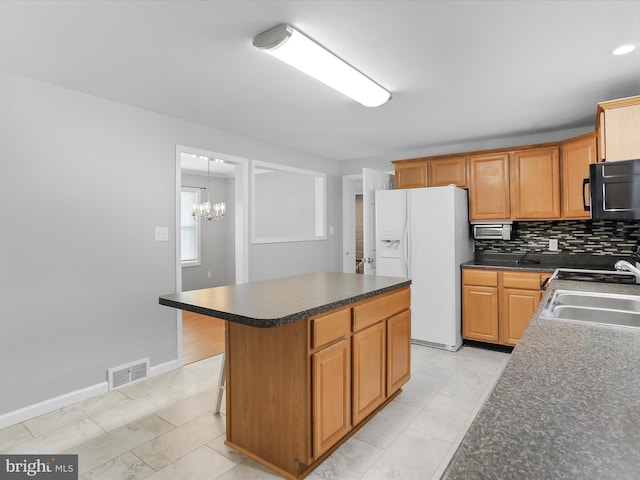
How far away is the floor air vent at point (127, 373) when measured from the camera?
2.83 m

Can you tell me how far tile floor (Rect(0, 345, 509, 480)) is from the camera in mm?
1879

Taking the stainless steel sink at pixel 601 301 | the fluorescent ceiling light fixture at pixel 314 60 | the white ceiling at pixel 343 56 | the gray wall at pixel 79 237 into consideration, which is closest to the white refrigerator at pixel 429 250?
the white ceiling at pixel 343 56

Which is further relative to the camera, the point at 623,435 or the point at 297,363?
the point at 297,363

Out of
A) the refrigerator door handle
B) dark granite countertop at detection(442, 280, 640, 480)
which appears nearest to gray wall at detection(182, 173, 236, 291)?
the refrigerator door handle

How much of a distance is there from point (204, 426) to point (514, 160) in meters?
3.73

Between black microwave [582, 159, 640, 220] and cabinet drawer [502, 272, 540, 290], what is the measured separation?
148 cm

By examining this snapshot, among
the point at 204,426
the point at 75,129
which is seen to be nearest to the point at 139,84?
the point at 75,129

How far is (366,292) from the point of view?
2178mm

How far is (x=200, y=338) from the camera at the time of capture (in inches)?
166

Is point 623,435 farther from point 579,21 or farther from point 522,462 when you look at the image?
point 579,21

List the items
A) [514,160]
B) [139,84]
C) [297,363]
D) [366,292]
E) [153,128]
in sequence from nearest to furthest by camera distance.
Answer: [297,363], [366,292], [139,84], [153,128], [514,160]

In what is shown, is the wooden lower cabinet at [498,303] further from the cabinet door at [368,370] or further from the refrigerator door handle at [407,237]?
the cabinet door at [368,370]

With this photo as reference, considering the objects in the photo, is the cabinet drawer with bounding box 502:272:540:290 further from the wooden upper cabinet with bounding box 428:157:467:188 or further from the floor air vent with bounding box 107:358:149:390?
the floor air vent with bounding box 107:358:149:390

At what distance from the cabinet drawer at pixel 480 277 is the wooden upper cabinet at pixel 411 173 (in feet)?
3.79
